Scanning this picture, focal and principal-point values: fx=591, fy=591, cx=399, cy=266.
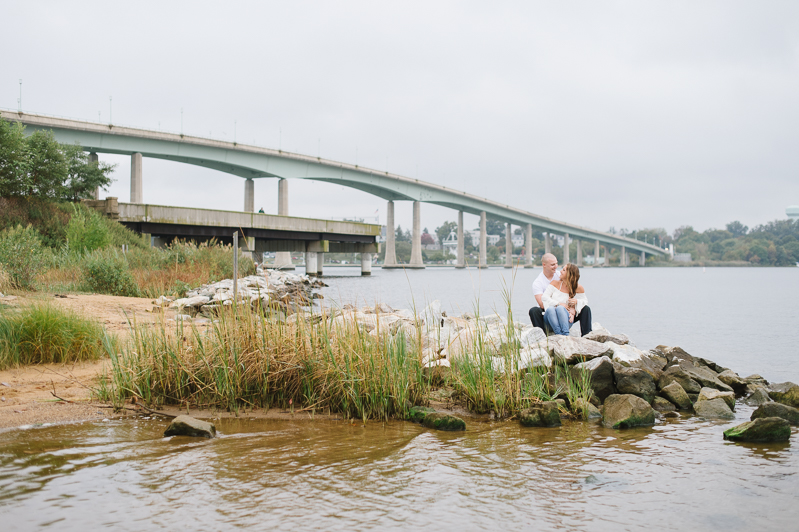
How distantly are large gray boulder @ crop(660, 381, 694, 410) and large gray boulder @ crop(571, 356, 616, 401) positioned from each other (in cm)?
83

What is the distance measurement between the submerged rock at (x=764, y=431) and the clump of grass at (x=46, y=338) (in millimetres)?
6959

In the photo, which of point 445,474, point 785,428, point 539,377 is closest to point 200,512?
point 445,474

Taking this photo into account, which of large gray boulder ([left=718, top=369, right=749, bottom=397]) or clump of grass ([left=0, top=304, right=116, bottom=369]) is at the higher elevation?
clump of grass ([left=0, top=304, right=116, bottom=369])

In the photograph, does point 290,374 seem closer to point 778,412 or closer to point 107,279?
point 778,412

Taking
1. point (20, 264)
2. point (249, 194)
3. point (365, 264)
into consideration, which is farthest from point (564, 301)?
point (249, 194)

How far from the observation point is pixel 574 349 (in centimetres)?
755

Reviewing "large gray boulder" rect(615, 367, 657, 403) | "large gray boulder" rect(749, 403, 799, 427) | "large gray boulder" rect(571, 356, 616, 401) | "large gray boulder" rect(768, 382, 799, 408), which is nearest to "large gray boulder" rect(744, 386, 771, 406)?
"large gray boulder" rect(768, 382, 799, 408)

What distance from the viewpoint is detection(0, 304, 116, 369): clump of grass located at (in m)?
7.23

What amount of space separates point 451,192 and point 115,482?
76206mm

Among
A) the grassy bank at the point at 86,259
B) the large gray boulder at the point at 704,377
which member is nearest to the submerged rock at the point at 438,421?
the large gray boulder at the point at 704,377

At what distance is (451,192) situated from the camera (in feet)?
259

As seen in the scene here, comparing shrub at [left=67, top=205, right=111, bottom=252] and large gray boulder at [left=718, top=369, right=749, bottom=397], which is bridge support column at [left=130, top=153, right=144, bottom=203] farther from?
large gray boulder at [left=718, top=369, right=749, bottom=397]

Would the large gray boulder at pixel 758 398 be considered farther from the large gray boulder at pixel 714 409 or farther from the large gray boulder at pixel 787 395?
the large gray boulder at pixel 714 409

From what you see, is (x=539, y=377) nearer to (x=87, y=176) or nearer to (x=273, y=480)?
(x=273, y=480)
